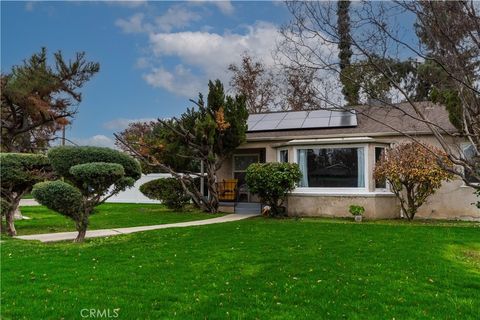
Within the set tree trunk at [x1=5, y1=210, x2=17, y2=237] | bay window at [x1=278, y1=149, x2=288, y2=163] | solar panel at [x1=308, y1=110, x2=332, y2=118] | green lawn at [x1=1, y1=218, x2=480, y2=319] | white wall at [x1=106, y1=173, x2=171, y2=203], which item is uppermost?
solar panel at [x1=308, y1=110, x2=332, y2=118]

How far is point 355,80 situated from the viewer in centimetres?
542

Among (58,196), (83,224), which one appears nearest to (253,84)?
(83,224)

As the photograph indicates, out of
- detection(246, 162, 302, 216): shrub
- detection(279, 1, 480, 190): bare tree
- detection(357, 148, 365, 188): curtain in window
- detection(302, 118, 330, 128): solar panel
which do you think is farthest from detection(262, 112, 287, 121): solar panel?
detection(279, 1, 480, 190): bare tree

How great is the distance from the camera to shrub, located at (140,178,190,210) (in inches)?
755

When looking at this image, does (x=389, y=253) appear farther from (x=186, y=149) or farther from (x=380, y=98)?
(x=186, y=149)

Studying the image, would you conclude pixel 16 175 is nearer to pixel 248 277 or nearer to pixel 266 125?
pixel 248 277

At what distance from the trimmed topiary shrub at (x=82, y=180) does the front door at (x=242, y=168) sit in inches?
355

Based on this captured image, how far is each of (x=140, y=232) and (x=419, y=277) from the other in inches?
301

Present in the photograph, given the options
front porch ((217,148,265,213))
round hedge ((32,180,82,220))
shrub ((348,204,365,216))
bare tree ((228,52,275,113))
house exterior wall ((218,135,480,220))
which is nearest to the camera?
round hedge ((32,180,82,220))

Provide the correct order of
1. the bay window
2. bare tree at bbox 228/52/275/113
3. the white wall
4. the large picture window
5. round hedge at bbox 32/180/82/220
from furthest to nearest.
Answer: bare tree at bbox 228/52/275/113
the white wall
the bay window
the large picture window
round hedge at bbox 32/180/82/220

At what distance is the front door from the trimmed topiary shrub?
901 cm

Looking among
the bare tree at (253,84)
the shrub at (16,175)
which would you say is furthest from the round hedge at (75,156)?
the bare tree at (253,84)

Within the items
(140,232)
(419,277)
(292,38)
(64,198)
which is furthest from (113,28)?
(419,277)

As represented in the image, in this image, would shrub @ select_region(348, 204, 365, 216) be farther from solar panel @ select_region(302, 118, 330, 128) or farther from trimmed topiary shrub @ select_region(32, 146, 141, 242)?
trimmed topiary shrub @ select_region(32, 146, 141, 242)
